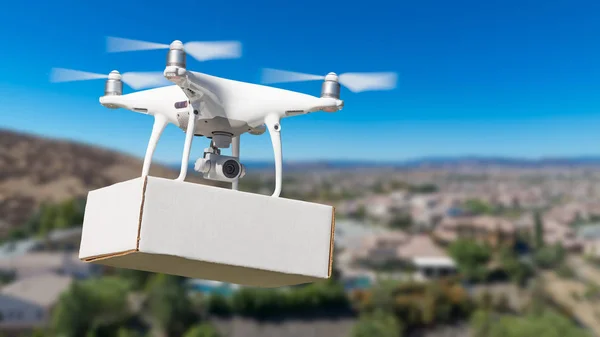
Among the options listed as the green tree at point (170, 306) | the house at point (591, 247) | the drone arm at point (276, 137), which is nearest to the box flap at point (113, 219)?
the drone arm at point (276, 137)

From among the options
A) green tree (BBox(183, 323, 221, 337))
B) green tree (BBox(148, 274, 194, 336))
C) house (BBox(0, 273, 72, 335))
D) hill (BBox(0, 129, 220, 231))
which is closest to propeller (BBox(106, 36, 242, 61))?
green tree (BBox(183, 323, 221, 337))

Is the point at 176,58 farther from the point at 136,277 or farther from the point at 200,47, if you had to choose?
the point at 136,277

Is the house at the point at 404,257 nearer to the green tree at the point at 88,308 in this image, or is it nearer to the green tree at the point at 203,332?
the green tree at the point at 203,332

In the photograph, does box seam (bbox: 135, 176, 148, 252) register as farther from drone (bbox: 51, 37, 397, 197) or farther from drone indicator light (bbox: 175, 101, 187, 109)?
drone indicator light (bbox: 175, 101, 187, 109)

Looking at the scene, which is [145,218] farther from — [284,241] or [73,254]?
[73,254]

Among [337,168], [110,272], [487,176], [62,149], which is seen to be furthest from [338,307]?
[487,176]

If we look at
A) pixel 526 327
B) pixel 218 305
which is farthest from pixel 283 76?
pixel 218 305
